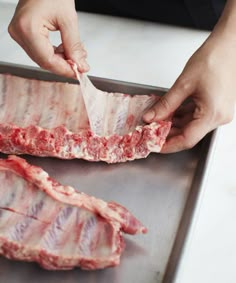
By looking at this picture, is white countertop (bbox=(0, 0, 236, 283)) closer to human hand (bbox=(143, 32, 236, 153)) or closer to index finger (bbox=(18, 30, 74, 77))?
human hand (bbox=(143, 32, 236, 153))

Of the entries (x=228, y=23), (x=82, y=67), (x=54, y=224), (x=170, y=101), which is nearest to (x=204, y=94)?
(x=170, y=101)

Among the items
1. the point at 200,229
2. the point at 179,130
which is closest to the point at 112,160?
the point at 179,130

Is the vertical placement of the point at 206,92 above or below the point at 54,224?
above

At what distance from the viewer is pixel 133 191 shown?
1.61m

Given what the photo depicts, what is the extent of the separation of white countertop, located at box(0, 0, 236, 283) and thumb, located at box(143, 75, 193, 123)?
197 mm

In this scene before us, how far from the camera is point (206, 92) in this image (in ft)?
5.20

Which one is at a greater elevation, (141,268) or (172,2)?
(172,2)

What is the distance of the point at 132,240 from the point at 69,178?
308mm

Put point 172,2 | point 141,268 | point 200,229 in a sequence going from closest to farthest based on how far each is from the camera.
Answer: point 141,268, point 200,229, point 172,2

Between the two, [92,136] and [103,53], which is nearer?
[92,136]

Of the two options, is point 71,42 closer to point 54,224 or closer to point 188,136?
point 188,136

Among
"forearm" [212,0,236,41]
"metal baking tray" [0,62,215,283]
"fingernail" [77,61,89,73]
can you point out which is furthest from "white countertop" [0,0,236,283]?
"fingernail" [77,61,89,73]

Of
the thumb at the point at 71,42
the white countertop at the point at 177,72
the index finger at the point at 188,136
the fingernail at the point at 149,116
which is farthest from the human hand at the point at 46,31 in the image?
the white countertop at the point at 177,72

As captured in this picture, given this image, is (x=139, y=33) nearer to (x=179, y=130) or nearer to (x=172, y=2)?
(x=172, y=2)
